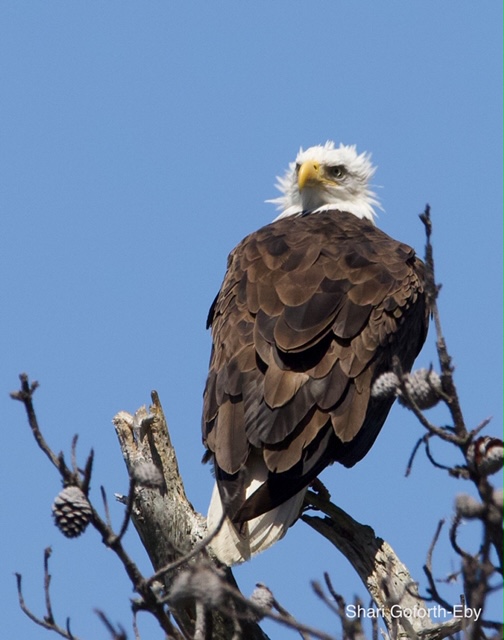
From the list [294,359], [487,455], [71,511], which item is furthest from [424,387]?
[294,359]

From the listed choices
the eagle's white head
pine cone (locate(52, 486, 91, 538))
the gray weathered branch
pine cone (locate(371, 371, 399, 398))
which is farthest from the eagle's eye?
pine cone (locate(52, 486, 91, 538))

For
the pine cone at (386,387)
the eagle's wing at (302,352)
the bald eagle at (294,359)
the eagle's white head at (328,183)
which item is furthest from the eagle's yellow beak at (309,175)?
the pine cone at (386,387)

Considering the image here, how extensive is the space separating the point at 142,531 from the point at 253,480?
63 centimetres

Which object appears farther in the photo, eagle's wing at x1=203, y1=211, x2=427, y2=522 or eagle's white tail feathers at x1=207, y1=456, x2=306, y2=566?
eagle's wing at x1=203, y1=211, x2=427, y2=522

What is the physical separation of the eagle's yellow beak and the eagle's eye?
155 mm

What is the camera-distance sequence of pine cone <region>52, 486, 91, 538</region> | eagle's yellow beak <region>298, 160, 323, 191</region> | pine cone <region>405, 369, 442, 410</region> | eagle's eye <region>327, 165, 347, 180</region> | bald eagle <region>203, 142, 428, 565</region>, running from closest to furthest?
pine cone <region>52, 486, 91, 538</region>
pine cone <region>405, 369, 442, 410</region>
bald eagle <region>203, 142, 428, 565</region>
eagle's yellow beak <region>298, 160, 323, 191</region>
eagle's eye <region>327, 165, 347, 180</region>

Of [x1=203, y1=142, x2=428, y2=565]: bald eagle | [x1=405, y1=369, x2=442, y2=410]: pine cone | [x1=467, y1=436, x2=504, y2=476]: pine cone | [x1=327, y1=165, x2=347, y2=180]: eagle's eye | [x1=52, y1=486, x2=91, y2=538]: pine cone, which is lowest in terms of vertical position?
[x1=52, y1=486, x2=91, y2=538]: pine cone

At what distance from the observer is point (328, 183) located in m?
9.26

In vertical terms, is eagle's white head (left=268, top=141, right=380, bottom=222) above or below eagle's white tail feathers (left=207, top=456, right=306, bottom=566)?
above

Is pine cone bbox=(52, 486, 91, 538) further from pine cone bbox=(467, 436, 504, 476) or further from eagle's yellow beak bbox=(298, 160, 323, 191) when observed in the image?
eagle's yellow beak bbox=(298, 160, 323, 191)

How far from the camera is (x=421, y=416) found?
3.63m

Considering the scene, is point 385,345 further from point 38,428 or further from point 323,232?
point 38,428

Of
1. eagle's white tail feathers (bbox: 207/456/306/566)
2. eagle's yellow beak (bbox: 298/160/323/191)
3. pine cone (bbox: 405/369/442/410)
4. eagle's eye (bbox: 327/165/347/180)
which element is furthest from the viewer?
eagle's eye (bbox: 327/165/347/180)

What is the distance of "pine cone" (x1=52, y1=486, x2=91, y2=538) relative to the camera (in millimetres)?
3627
